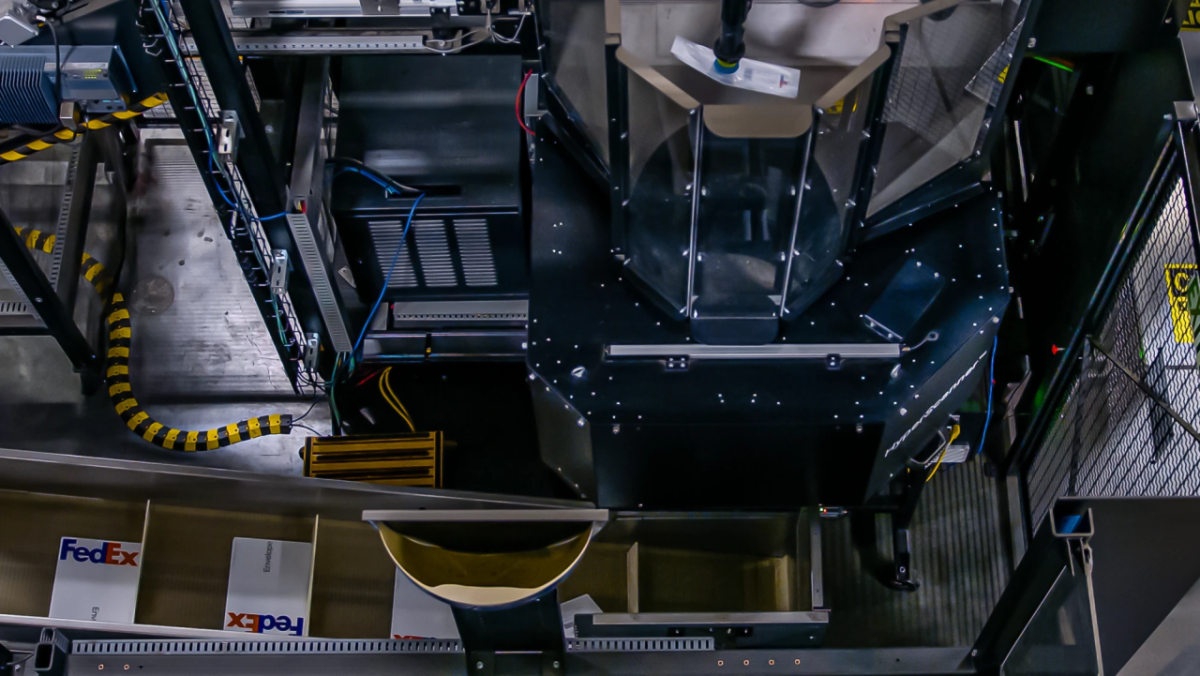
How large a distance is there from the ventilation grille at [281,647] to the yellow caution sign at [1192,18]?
8.19 feet

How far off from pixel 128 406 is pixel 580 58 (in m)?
2.20

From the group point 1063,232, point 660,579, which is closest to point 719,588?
point 660,579

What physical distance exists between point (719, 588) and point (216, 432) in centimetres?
181

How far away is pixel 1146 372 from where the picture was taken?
3.43 metres

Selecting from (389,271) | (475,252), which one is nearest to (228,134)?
(389,271)

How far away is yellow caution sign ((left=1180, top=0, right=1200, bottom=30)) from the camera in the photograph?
3.31 m

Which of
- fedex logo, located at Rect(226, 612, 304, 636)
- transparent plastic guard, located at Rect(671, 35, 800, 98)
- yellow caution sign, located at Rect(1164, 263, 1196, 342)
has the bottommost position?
fedex logo, located at Rect(226, 612, 304, 636)

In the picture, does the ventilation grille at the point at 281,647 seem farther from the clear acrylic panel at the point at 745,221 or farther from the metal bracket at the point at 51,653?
the clear acrylic panel at the point at 745,221

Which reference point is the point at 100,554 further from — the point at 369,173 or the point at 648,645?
the point at 648,645

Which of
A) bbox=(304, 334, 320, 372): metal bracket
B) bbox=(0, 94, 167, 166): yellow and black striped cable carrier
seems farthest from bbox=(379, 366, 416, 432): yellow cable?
bbox=(0, 94, 167, 166): yellow and black striped cable carrier

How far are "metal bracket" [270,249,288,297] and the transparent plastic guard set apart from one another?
1484mm

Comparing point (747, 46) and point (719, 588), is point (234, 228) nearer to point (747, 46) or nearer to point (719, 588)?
point (747, 46)

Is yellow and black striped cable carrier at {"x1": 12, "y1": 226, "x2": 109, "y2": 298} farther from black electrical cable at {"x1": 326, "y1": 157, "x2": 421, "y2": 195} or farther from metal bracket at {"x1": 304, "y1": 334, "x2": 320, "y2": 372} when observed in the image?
black electrical cable at {"x1": 326, "y1": 157, "x2": 421, "y2": 195}

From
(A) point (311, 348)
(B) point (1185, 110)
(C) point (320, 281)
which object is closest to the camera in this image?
(B) point (1185, 110)
